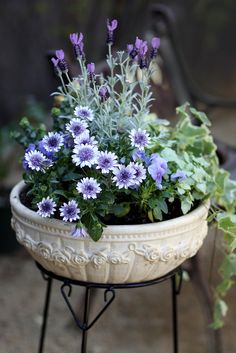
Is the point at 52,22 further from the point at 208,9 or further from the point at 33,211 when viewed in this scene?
the point at 33,211

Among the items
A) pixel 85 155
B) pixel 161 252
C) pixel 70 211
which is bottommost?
pixel 161 252

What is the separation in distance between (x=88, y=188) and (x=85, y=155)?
66 millimetres

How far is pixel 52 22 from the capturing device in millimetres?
4012

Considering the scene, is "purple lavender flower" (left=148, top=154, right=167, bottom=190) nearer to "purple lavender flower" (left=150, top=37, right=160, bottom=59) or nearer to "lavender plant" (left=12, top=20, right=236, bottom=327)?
"lavender plant" (left=12, top=20, right=236, bottom=327)

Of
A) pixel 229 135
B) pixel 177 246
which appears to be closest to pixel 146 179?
pixel 177 246

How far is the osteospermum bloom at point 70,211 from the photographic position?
122cm

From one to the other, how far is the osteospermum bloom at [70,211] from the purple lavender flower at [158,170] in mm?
167

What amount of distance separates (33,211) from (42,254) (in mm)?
95

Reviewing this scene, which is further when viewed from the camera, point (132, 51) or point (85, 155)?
point (132, 51)

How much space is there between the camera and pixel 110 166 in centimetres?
121

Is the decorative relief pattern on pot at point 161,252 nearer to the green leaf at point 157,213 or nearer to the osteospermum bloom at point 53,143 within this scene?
the green leaf at point 157,213

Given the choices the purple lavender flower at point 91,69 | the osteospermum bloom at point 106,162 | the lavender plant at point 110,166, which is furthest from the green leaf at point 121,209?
the purple lavender flower at point 91,69

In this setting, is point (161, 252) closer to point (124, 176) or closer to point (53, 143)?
point (124, 176)

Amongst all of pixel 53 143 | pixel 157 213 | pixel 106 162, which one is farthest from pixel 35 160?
pixel 157 213
